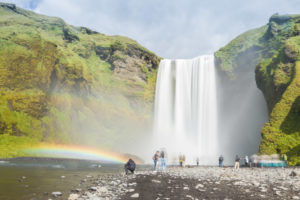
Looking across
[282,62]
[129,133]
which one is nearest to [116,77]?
[129,133]

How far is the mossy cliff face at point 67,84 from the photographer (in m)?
50.5

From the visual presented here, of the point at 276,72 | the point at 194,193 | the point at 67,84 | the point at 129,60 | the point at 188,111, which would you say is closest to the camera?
the point at 194,193

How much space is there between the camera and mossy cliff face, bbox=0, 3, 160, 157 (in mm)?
50531

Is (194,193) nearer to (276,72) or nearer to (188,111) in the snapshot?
(276,72)

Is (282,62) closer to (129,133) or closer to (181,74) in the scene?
(181,74)

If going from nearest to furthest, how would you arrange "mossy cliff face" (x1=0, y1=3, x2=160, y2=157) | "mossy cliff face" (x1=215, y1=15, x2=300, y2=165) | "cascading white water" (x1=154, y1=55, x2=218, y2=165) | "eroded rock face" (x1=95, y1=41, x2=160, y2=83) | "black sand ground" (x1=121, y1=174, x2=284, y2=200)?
"black sand ground" (x1=121, y1=174, x2=284, y2=200), "mossy cliff face" (x1=215, y1=15, x2=300, y2=165), "mossy cliff face" (x1=0, y1=3, x2=160, y2=157), "cascading white water" (x1=154, y1=55, x2=218, y2=165), "eroded rock face" (x1=95, y1=41, x2=160, y2=83)

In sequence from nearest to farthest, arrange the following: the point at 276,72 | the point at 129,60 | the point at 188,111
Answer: the point at 276,72, the point at 188,111, the point at 129,60

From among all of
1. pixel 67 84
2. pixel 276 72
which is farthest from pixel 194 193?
pixel 67 84

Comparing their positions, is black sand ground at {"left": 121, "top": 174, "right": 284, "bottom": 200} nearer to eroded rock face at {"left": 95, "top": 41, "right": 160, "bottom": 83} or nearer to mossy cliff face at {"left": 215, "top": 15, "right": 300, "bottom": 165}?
mossy cliff face at {"left": 215, "top": 15, "right": 300, "bottom": 165}

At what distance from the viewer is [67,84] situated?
64688 mm

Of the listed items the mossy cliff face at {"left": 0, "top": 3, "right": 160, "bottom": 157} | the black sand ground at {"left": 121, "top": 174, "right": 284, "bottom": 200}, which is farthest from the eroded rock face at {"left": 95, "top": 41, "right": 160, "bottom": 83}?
the black sand ground at {"left": 121, "top": 174, "right": 284, "bottom": 200}

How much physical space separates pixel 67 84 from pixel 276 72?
50.8 meters

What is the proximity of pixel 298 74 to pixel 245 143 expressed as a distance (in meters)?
23.2

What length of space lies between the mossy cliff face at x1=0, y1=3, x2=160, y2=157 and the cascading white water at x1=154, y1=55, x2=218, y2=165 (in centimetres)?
621
